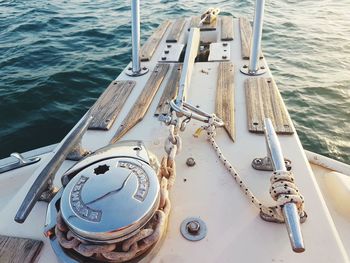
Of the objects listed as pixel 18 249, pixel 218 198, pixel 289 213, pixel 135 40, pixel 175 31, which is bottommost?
pixel 18 249

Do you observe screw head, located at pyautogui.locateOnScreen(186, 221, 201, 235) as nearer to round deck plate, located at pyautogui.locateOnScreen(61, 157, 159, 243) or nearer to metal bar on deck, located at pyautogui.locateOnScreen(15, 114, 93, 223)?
round deck plate, located at pyautogui.locateOnScreen(61, 157, 159, 243)

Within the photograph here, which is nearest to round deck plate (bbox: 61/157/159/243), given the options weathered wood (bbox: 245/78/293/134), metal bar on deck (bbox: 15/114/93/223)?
metal bar on deck (bbox: 15/114/93/223)

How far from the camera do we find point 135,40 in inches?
117

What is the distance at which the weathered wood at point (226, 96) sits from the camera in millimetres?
2195

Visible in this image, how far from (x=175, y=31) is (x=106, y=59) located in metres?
1.89

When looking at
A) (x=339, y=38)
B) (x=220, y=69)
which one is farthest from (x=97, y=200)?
(x=339, y=38)

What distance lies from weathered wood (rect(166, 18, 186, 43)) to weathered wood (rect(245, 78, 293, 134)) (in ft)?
5.12

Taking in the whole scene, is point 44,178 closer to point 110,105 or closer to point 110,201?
point 110,201

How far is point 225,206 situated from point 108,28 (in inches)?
255

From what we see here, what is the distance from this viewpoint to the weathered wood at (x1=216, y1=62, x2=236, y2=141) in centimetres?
220

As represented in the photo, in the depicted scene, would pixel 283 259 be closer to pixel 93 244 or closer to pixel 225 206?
pixel 225 206

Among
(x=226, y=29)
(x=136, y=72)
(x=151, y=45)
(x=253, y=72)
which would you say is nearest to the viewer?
(x=253, y=72)

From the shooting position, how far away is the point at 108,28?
23.3 feet

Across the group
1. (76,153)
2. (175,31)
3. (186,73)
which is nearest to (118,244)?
(76,153)
